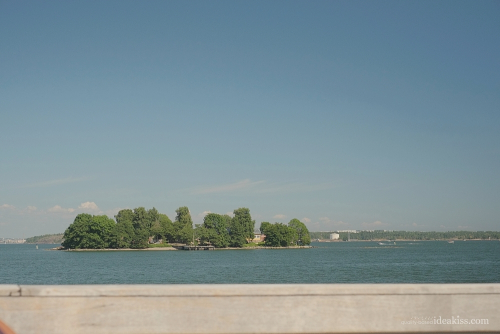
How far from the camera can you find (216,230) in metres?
164

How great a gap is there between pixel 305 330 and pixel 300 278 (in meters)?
50.0

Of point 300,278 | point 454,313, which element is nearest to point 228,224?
point 300,278

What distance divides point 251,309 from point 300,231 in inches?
7159

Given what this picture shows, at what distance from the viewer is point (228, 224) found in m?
166

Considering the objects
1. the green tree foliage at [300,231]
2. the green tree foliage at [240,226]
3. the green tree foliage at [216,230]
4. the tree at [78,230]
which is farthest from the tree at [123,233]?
the green tree foliage at [300,231]

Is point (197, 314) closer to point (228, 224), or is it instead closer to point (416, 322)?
point (416, 322)

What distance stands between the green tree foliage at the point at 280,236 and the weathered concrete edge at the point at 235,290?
554 feet

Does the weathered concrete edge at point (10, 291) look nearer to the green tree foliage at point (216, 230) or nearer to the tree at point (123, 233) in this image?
the tree at point (123, 233)

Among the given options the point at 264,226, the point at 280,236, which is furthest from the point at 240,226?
the point at 264,226

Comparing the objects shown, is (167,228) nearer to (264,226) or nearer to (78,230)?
(78,230)

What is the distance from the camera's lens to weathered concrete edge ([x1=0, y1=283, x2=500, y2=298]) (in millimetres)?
6289

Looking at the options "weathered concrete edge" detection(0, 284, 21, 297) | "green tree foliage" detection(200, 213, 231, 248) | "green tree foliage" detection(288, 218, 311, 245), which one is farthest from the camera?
"green tree foliage" detection(288, 218, 311, 245)

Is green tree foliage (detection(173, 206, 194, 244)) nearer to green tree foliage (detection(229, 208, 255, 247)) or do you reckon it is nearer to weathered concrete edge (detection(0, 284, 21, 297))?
green tree foliage (detection(229, 208, 255, 247))

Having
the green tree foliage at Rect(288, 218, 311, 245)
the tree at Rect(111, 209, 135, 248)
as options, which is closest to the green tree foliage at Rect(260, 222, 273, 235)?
the green tree foliage at Rect(288, 218, 311, 245)
